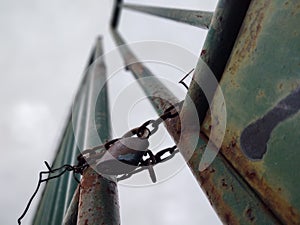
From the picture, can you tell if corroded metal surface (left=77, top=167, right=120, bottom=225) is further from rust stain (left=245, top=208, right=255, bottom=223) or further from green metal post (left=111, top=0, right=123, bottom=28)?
green metal post (left=111, top=0, right=123, bottom=28)

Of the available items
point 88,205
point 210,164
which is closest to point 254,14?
point 210,164

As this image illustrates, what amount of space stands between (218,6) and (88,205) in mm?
535

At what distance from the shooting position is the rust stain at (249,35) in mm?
713

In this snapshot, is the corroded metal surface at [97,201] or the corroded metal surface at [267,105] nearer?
the corroded metal surface at [267,105]

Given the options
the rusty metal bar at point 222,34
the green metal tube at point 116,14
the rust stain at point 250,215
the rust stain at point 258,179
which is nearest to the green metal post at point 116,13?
the green metal tube at point 116,14

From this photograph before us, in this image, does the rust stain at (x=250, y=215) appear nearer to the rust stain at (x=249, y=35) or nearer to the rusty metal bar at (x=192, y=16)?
the rust stain at (x=249, y=35)

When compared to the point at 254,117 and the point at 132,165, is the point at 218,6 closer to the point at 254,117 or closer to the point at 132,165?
the point at 254,117

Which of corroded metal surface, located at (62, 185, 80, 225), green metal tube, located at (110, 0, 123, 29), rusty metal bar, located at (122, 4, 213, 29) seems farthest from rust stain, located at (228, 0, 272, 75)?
green metal tube, located at (110, 0, 123, 29)

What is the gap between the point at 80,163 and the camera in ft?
3.46

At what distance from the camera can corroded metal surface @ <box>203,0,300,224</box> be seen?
596mm

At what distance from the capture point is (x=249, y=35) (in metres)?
0.74

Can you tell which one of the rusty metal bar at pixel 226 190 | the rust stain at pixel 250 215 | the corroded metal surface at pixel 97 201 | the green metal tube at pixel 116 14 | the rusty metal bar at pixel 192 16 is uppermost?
the green metal tube at pixel 116 14

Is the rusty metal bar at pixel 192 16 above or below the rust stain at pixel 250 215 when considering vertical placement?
above

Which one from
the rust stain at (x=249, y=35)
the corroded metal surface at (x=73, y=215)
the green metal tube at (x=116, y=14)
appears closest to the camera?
the rust stain at (x=249, y=35)
